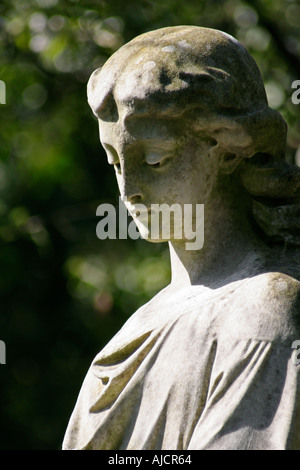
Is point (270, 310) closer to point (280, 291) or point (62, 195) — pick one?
point (280, 291)

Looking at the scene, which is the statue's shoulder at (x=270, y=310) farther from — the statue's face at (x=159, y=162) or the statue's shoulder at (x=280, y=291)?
the statue's face at (x=159, y=162)

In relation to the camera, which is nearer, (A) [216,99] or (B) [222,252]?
(A) [216,99]

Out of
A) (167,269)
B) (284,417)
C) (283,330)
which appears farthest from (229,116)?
(167,269)

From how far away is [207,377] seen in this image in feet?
13.4

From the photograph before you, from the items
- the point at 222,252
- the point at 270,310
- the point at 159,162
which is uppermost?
the point at 159,162

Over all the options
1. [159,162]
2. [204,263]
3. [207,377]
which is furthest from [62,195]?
[207,377]

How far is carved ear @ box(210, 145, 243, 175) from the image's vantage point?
14.5 feet

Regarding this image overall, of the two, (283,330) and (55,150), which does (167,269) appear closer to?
(55,150)

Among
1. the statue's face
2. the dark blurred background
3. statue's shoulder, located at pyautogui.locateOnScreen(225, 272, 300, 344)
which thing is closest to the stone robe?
statue's shoulder, located at pyautogui.locateOnScreen(225, 272, 300, 344)

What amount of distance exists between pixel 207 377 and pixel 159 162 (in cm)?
83

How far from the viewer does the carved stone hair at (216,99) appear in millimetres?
4273

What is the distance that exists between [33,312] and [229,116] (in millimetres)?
8014

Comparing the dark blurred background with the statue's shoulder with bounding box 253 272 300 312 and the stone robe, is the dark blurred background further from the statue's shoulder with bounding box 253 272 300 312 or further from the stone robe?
the statue's shoulder with bounding box 253 272 300 312

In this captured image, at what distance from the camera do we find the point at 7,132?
37.7 feet
